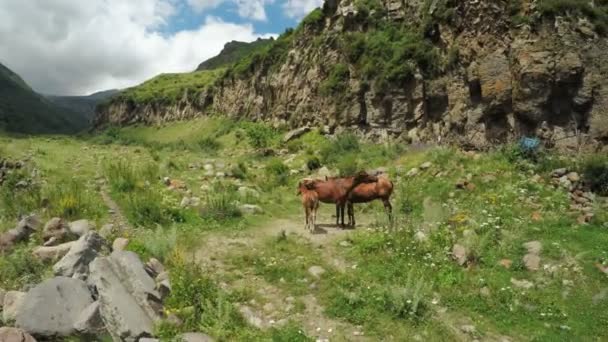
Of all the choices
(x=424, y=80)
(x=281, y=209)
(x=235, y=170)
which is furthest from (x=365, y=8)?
(x=281, y=209)

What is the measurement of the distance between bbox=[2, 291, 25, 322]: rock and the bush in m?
15.4

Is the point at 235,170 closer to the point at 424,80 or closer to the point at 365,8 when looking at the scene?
the point at 424,80

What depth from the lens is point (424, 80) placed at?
2841 centimetres

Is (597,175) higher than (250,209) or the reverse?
higher

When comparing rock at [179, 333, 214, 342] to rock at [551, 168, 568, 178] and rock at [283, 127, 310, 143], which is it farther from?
rock at [283, 127, 310, 143]

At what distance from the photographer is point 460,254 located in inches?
467

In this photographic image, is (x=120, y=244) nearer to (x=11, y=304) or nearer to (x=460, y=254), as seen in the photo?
(x=11, y=304)

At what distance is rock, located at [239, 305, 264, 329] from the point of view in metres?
9.22

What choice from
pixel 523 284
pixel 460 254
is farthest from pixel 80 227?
pixel 523 284

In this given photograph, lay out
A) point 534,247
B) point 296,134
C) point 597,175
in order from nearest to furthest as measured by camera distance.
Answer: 1. point 534,247
2. point 597,175
3. point 296,134

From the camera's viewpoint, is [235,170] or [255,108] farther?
[255,108]

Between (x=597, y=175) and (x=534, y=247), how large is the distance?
4.86 m

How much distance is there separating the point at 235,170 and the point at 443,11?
14649mm

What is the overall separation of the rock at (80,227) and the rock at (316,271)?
19.7ft
